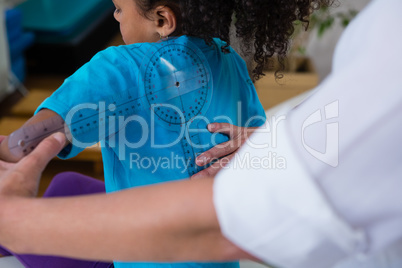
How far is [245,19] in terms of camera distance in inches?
28.3

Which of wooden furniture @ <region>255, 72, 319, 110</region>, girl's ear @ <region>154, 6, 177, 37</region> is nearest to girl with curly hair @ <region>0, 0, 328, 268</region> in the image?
girl's ear @ <region>154, 6, 177, 37</region>

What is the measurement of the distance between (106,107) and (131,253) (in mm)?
235

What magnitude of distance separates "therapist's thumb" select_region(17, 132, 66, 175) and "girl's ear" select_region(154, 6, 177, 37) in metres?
0.27

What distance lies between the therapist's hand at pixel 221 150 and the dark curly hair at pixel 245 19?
13 cm

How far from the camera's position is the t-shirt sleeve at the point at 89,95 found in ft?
1.83

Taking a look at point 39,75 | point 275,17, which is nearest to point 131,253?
point 275,17

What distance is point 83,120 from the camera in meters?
0.57

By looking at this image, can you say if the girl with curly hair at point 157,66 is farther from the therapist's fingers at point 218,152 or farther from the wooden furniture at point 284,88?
the wooden furniture at point 284,88

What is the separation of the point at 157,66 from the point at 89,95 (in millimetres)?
118

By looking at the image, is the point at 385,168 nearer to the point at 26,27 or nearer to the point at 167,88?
the point at 167,88

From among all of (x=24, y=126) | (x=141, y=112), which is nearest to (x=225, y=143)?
(x=141, y=112)

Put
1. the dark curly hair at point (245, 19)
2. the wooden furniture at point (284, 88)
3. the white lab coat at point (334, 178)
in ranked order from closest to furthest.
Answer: the white lab coat at point (334, 178), the dark curly hair at point (245, 19), the wooden furniture at point (284, 88)

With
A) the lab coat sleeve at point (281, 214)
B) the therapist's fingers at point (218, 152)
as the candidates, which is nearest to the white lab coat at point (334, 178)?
the lab coat sleeve at point (281, 214)

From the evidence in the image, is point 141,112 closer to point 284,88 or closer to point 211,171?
point 211,171
